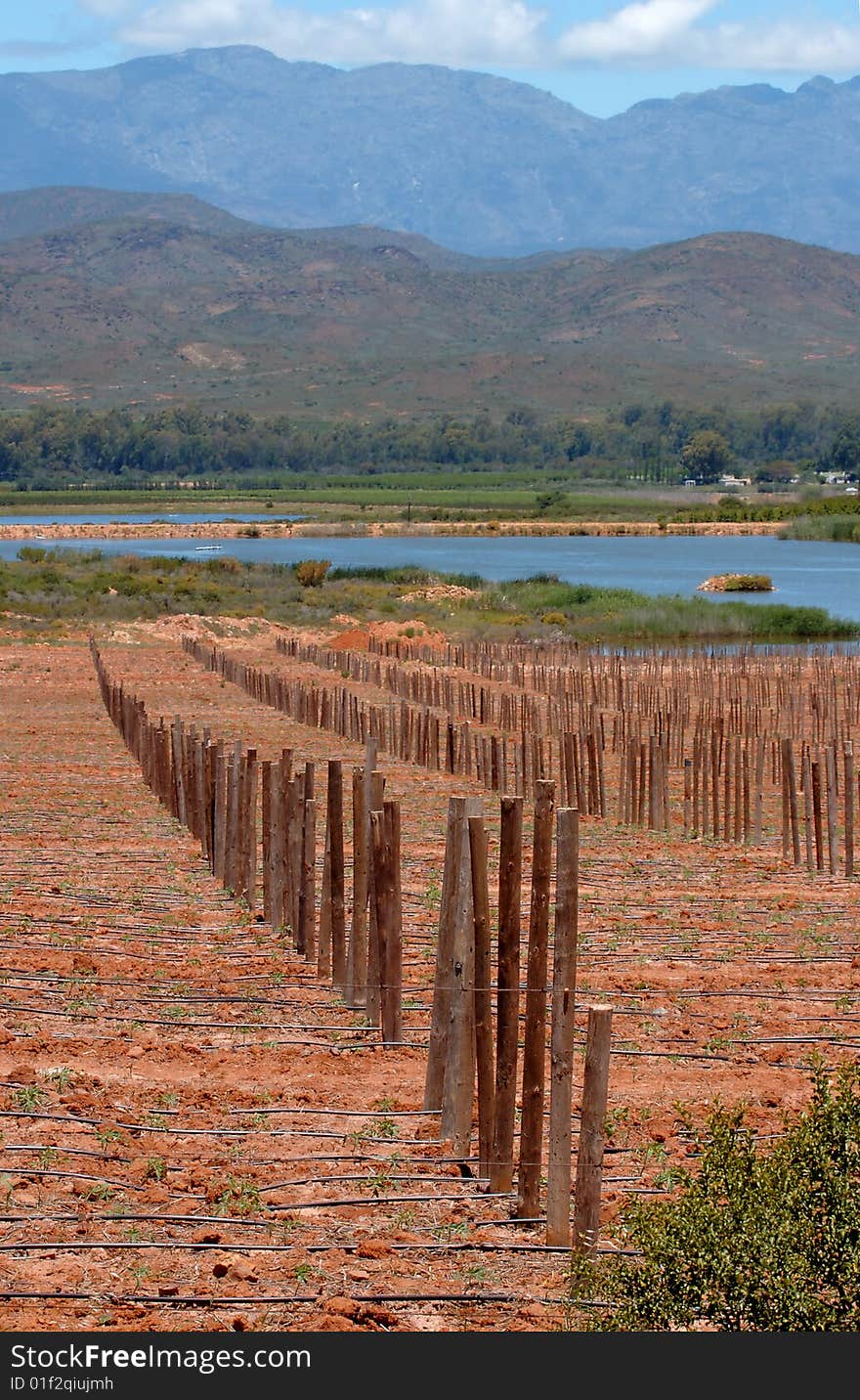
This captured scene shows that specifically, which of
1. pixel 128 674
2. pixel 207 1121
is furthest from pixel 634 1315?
pixel 128 674

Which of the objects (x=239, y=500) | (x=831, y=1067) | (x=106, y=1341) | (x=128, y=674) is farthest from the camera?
(x=239, y=500)

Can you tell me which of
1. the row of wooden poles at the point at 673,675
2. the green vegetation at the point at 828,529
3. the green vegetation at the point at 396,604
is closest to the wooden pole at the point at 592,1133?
the row of wooden poles at the point at 673,675

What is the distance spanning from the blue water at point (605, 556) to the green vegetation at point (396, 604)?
451cm

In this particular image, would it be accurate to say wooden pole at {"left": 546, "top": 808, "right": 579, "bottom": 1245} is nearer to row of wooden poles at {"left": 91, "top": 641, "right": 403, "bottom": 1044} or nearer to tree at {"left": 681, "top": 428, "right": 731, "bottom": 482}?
row of wooden poles at {"left": 91, "top": 641, "right": 403, "bottom": 1044}

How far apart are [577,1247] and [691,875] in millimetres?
8071

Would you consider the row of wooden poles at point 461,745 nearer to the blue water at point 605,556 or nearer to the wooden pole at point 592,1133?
the wooden pole at point 592,1133

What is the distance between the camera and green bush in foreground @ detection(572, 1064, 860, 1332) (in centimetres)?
492

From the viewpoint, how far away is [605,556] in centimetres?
8594

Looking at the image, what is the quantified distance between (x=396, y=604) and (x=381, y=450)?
462 feet

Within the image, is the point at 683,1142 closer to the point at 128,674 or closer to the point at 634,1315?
the point at 634,1315

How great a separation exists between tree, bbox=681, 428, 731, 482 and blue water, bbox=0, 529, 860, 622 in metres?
63.4

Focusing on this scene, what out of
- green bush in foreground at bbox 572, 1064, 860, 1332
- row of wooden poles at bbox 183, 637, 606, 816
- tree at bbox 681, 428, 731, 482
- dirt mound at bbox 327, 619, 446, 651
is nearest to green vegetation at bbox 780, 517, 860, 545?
dirt mound at bbox 327, 619, 446, 651

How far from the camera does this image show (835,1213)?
17.1 feet

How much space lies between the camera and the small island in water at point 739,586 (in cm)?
6053
